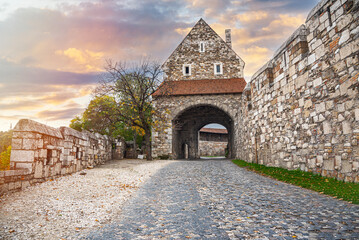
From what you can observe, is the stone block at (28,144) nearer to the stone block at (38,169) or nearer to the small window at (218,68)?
the stone block at (38,169)

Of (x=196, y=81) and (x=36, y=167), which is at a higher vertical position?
(x=196, y=81)

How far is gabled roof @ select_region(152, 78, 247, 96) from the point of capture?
18.8 m

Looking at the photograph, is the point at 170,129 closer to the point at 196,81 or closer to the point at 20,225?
the point at 196,81

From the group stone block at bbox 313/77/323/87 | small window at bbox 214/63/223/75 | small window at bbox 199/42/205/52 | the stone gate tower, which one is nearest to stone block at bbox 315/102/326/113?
stone block at bbox 313/77/323/87

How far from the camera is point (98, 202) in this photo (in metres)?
4.95

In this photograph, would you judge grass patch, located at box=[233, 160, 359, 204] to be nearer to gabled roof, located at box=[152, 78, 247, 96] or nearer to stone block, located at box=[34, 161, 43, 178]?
stone block, located at box=[34, 161, 43, 178]

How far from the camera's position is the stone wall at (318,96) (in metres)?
5.27

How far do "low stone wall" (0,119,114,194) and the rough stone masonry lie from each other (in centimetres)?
728

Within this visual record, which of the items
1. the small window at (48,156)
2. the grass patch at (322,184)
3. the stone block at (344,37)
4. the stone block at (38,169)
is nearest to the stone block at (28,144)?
the stone block at (38,169)

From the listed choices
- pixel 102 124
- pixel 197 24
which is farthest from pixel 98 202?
pixel 197 24

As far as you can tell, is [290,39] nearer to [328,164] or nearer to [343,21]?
[343,21]

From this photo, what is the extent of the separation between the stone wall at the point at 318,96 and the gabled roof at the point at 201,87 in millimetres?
8638

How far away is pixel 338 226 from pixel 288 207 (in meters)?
1.04

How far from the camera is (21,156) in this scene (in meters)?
5.75
